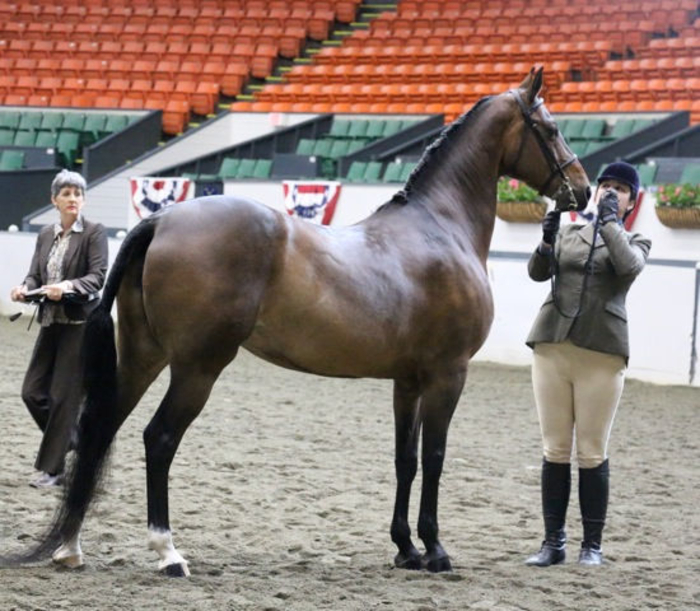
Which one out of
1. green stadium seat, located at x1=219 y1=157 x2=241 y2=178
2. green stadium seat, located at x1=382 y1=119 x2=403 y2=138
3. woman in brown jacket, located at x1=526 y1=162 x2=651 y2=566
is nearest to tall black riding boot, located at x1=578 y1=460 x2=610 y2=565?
woman in brown jacket, located at x1=526 y1=162 x2=651 y2=566

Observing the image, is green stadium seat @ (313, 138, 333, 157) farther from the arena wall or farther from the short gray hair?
the short gray hair

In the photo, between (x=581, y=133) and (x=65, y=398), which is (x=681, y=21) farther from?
(x=65, y=398)

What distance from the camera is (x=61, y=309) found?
6449 millimetres

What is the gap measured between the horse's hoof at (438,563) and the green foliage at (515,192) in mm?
9035

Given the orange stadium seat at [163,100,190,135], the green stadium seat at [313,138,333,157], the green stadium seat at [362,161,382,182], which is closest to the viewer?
the green stadium seat at [362,161,382,182]

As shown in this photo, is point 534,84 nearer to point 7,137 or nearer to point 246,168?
point 246,168

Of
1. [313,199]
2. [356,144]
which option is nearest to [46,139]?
[356,144]

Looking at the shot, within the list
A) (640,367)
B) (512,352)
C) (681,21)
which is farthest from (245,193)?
(681,21)

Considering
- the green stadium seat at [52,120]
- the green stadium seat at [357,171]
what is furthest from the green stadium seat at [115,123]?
the green stadium seat at [357,171]

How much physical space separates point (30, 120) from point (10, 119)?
1.65 ft

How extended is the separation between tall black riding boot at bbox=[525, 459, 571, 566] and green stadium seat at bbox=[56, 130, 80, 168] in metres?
18.1

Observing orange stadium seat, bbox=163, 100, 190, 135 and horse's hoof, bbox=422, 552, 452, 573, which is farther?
orange stadium seat, bbox=163, 100, 190, 135

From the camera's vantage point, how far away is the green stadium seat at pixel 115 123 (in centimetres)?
2334

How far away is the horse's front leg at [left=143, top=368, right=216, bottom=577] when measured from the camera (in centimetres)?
477
